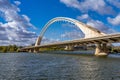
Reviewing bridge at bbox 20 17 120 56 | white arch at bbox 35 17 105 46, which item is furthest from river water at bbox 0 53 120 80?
white arch at bbox 35 17 105 46

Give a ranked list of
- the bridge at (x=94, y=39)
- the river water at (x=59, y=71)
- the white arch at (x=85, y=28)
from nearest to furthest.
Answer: the river water at (x=59, y=71), the bridge at (x=94, y=39), the white arch at (x=85, y=28)

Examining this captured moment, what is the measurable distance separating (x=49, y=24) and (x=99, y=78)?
11793 cm

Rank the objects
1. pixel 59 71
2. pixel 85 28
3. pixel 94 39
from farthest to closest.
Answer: pixel 85 28 < pixel 94 39 < pixel 59 71

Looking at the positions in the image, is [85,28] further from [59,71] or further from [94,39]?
[59,71]

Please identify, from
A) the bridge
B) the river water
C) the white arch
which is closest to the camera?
the river water

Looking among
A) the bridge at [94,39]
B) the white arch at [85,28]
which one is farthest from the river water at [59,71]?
the white arch at [85,28]

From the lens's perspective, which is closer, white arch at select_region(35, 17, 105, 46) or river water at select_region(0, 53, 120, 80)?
river water at select_region(0, 53, 120, 80)

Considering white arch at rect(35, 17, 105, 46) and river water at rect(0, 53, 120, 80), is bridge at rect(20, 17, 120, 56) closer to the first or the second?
white arch at rect(35, 17, 105, 46)

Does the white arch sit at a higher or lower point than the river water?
higher

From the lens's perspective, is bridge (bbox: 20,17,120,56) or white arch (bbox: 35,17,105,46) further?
white arch (bbox: 35,17,105,46)

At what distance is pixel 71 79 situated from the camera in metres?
27.7

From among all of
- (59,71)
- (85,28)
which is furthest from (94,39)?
(59,71)

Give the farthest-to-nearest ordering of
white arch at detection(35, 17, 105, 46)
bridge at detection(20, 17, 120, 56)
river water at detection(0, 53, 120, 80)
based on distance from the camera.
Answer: white arch at detection(35, 17, 105, 46) < bridge at detection(20, 17, 120, 56) < river water at detection(0, 53, 120, 80)

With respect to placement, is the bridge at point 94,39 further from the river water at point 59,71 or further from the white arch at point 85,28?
the river water at point 59,71
